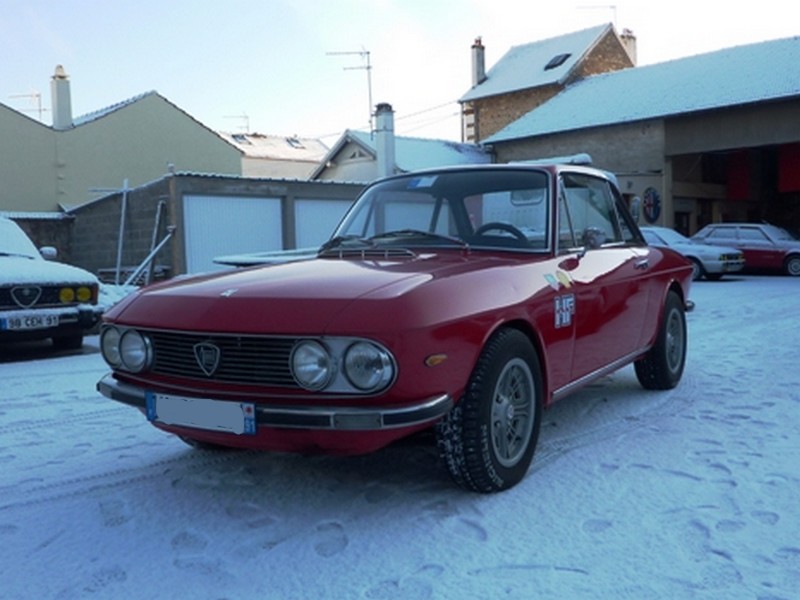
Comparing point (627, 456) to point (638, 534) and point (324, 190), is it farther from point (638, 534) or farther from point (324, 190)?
point (324, 190)

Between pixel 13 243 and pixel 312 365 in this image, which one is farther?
pixel 13 243

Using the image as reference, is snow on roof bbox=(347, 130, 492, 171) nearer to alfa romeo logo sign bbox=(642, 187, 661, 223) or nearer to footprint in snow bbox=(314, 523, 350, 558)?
alfa romeo logo sign bbox=(642, 187, 661, 223)

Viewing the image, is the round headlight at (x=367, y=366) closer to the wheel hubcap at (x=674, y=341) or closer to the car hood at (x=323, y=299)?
the car hood at (x=323, y=299)

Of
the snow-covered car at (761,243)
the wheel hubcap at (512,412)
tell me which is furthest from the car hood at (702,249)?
the wheel hubcap at (512,412)

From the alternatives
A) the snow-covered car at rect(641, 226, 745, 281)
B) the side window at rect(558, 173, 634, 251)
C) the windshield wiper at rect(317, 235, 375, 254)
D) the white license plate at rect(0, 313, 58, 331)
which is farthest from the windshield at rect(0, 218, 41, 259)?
the snow-covered car at rect(641, 226, 745, 281)

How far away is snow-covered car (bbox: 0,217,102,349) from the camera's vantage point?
762cm

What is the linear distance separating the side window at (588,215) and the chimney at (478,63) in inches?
1378

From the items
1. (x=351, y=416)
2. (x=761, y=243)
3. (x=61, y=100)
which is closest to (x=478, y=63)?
(x=61, y=100)

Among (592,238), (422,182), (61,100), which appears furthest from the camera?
(61,100)

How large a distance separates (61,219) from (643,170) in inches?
703

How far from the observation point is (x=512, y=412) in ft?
11.6

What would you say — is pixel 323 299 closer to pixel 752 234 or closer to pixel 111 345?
pixel 111 345

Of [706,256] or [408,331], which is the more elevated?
[408,331]

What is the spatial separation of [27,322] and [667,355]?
19.7 feet
